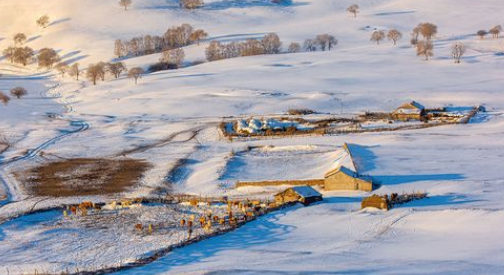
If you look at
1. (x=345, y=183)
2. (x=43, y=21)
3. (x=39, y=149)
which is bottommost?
(x=345, y=183)

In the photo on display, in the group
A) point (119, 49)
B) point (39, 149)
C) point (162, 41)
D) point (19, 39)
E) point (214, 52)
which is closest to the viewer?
point (39, 149)

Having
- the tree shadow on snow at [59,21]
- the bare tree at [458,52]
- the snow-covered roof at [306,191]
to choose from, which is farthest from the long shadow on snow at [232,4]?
the snow-covered roof at [306,191]

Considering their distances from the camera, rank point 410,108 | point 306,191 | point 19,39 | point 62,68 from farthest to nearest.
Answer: point 19,39
point 62,68
point 410,108
point 306,191

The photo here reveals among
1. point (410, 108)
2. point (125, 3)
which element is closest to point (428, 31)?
point (410, 108)

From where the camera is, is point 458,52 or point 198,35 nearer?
point 458,52

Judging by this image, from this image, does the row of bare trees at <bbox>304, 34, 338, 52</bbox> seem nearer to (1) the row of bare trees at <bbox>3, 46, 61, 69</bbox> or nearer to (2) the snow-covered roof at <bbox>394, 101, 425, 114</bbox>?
(1) the row of bare trees at <bbox>3, 46, 61, 69</bbox>

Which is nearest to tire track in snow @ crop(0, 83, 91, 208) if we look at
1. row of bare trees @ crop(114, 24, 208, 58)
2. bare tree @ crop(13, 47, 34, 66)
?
row of bare trees @ crop(114, 24, 208, 58)

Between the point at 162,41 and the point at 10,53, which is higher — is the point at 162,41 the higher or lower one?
the higher one

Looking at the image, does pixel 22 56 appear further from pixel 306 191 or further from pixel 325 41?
pixel 306 191

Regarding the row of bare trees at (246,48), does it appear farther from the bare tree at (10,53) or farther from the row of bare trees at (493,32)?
the bare tree at (10,53)
